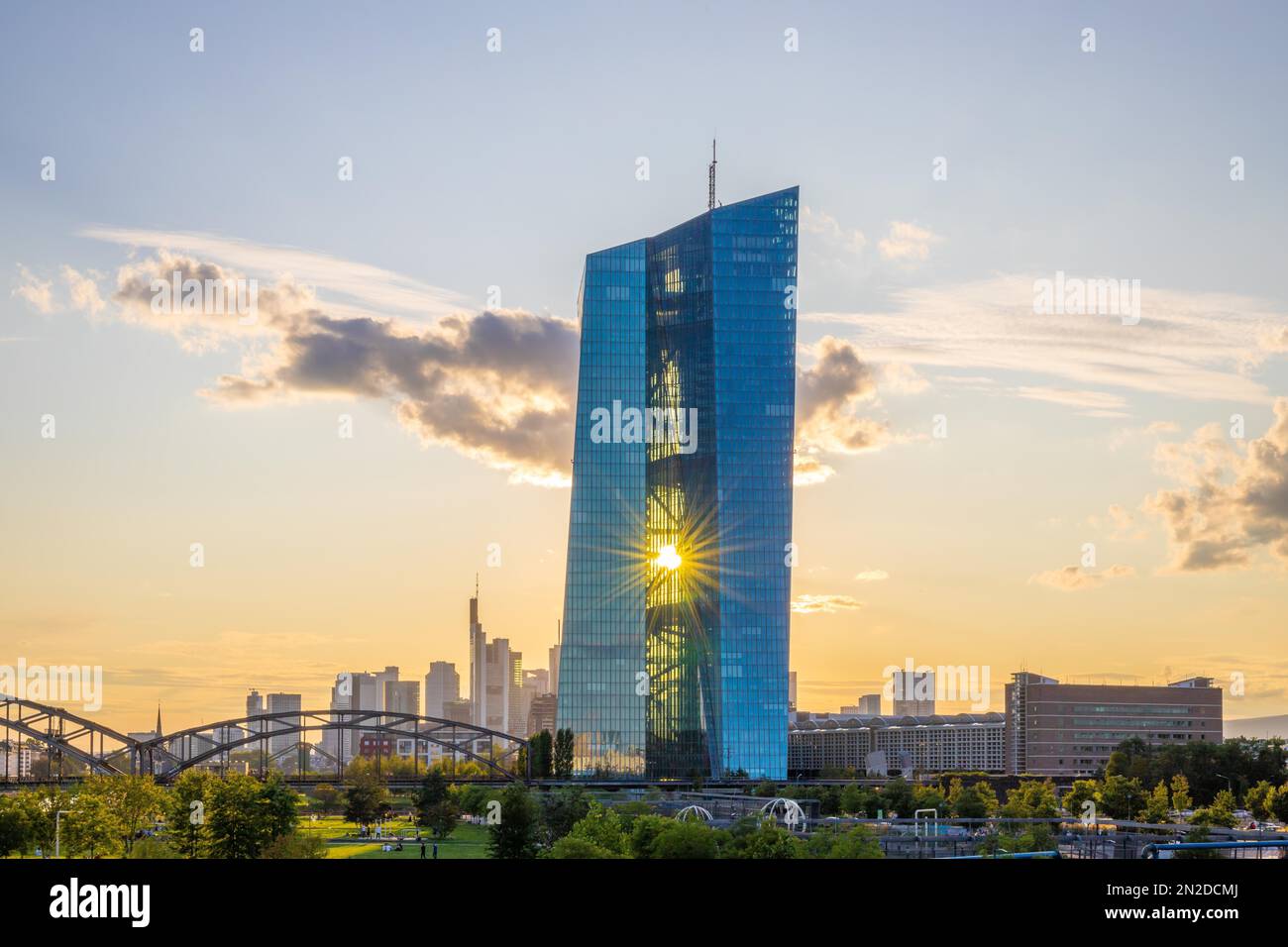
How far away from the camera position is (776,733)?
654 ft

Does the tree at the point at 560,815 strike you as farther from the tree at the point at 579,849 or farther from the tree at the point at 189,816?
the tree at the point at 579,849

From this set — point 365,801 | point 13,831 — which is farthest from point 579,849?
point 365,801

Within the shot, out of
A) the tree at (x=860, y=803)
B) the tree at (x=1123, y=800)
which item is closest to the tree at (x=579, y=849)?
the tree at (x=860, y=803)

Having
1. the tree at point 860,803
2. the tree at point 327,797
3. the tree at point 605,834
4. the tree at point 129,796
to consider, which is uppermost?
the tree at point 605,834

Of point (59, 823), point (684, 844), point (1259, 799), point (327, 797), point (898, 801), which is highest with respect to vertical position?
point (684, 844)

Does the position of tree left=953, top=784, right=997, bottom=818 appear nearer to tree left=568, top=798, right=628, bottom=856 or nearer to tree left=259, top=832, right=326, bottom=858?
tree left=568, top=798, right=628, bottom=856

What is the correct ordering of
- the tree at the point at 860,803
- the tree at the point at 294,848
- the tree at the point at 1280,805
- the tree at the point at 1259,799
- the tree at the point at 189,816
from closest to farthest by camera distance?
the tree at the point at 294,848
the tree at the point at 189,816
the tree at the point at 1280,805
the tree at the point at 1259,799
the tree at the point at 860,803

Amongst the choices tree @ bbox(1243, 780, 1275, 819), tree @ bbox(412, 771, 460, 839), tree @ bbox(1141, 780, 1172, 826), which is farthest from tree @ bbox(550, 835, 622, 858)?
tree @ bbox(1243, 780, 1275, 819)

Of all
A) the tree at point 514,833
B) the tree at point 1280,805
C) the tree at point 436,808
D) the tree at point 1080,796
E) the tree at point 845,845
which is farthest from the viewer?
the tree at point 1080,796

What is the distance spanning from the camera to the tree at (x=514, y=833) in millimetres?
95125

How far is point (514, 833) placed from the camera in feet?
315

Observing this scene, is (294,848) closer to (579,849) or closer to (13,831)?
(13,831)
